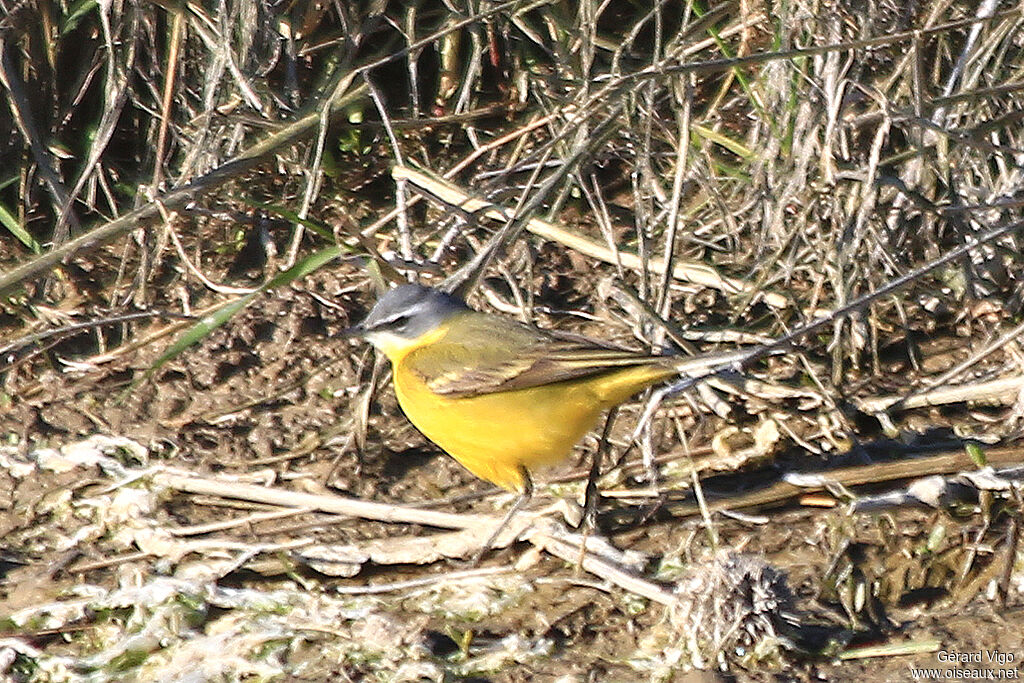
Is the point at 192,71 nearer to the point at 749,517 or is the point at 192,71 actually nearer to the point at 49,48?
the point at 49,48

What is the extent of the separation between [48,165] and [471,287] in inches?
90.4

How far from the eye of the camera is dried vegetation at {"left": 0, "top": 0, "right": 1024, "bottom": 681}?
16.3 feet

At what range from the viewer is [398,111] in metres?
6.99

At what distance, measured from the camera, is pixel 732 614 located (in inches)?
177

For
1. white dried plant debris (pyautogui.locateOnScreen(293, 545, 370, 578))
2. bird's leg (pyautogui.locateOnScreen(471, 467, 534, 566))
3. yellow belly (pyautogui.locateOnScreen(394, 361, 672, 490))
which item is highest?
yellow belly (pyautogui.locateOnScreen(394, 361, 672, 490))

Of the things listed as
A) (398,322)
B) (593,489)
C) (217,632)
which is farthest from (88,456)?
(593,489)

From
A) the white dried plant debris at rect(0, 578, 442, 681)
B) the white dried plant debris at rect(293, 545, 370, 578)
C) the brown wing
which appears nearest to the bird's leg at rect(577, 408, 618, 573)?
the brown wing

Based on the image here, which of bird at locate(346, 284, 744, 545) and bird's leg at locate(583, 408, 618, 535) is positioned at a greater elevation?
bird at locate(346, 284, 744, 545)

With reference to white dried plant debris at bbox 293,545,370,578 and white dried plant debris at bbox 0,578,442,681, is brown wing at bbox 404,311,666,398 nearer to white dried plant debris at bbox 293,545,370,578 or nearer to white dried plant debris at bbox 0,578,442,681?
white dried plant debris at bbox 293,545,370,578

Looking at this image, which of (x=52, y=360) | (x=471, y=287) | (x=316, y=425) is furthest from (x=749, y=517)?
(x=52, y=360)

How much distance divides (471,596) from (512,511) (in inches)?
15.3

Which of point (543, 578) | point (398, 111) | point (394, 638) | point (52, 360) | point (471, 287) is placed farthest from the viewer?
point (398, 111)

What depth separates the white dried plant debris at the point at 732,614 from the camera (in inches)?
177

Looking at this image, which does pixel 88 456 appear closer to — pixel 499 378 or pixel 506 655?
pixel 499 378
